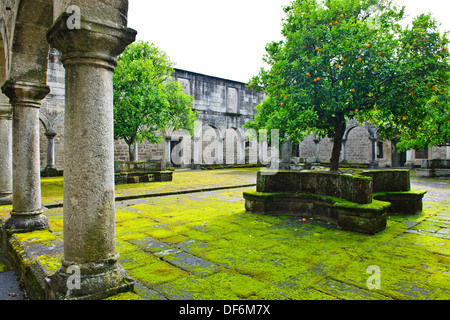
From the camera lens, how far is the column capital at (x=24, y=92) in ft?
12.1

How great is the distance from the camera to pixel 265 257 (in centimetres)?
331

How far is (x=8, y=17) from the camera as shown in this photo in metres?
3.94

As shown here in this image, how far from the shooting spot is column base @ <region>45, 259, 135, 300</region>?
1.99 metres

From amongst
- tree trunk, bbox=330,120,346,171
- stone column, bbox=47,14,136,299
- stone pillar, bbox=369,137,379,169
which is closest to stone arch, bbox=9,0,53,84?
stone column, bbox=47,14,136,299

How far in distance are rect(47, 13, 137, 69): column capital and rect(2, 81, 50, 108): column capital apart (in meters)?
1.98

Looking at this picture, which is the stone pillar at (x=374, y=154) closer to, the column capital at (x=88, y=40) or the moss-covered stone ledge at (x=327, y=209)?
the moss-covered stone ledge at (x=327, y=209)

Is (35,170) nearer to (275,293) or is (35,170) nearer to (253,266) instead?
(253,266)

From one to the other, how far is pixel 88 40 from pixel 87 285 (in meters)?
1.73

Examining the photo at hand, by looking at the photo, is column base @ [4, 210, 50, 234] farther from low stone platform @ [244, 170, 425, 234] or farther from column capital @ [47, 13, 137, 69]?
low stone platform @ [244, 170, 425, 234]

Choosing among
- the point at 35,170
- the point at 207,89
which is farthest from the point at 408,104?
the point at 207,89

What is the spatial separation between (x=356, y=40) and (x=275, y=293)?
16.7 ft

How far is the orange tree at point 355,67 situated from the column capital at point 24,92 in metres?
4.13

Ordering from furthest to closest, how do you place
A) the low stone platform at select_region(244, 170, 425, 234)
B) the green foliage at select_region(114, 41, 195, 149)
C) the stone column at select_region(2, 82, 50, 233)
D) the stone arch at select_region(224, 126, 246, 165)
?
1. the stone arch at select_region(224, 126, 246, 165)
2. the green foliage at select_region(114, 41, 195, 149)
3. the low stone platform at select_region(244, 170, 425, 234)
4. the stone column at select_region(2, 82, 50, 233)

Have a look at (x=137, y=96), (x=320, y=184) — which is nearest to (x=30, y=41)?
(x=320, y=184)
